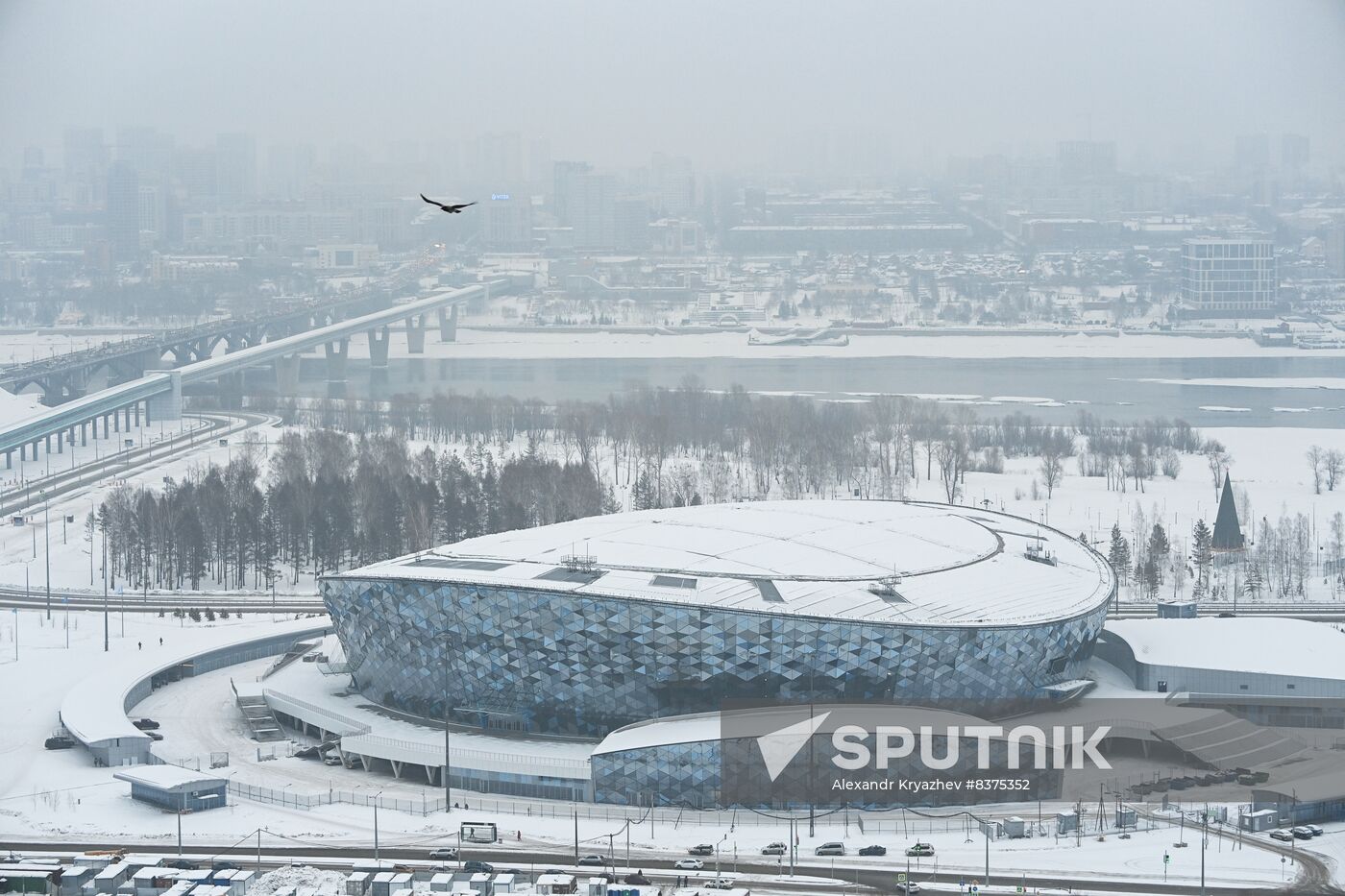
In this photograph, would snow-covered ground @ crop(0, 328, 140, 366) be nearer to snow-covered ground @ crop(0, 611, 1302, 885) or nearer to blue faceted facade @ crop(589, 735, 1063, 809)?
snow-covered ground @ crop(0, 611, 1302, 885)

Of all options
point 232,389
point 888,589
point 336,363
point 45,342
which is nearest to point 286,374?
point 232,389

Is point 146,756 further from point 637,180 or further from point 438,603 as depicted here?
point 637,180

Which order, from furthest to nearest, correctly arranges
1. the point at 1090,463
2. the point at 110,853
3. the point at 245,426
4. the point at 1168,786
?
the point at 245,426 < the point at 1090,463 < the point at 1168,786 < the point at 110,853

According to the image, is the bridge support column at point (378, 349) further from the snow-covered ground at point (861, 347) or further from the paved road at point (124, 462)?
the paved road at point (124, 462)

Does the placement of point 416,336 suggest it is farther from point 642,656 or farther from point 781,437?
point 642,656

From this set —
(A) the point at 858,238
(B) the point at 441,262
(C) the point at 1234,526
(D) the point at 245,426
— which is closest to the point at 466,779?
(C) the point at 1234,526

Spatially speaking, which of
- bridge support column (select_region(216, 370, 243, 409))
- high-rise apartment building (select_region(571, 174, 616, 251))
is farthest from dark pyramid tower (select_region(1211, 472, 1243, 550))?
high-rise apartment building (select_region(571, 174, 616, 251))

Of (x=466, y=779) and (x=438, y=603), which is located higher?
(x=438, y=603)

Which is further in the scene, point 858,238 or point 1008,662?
point 858,238
